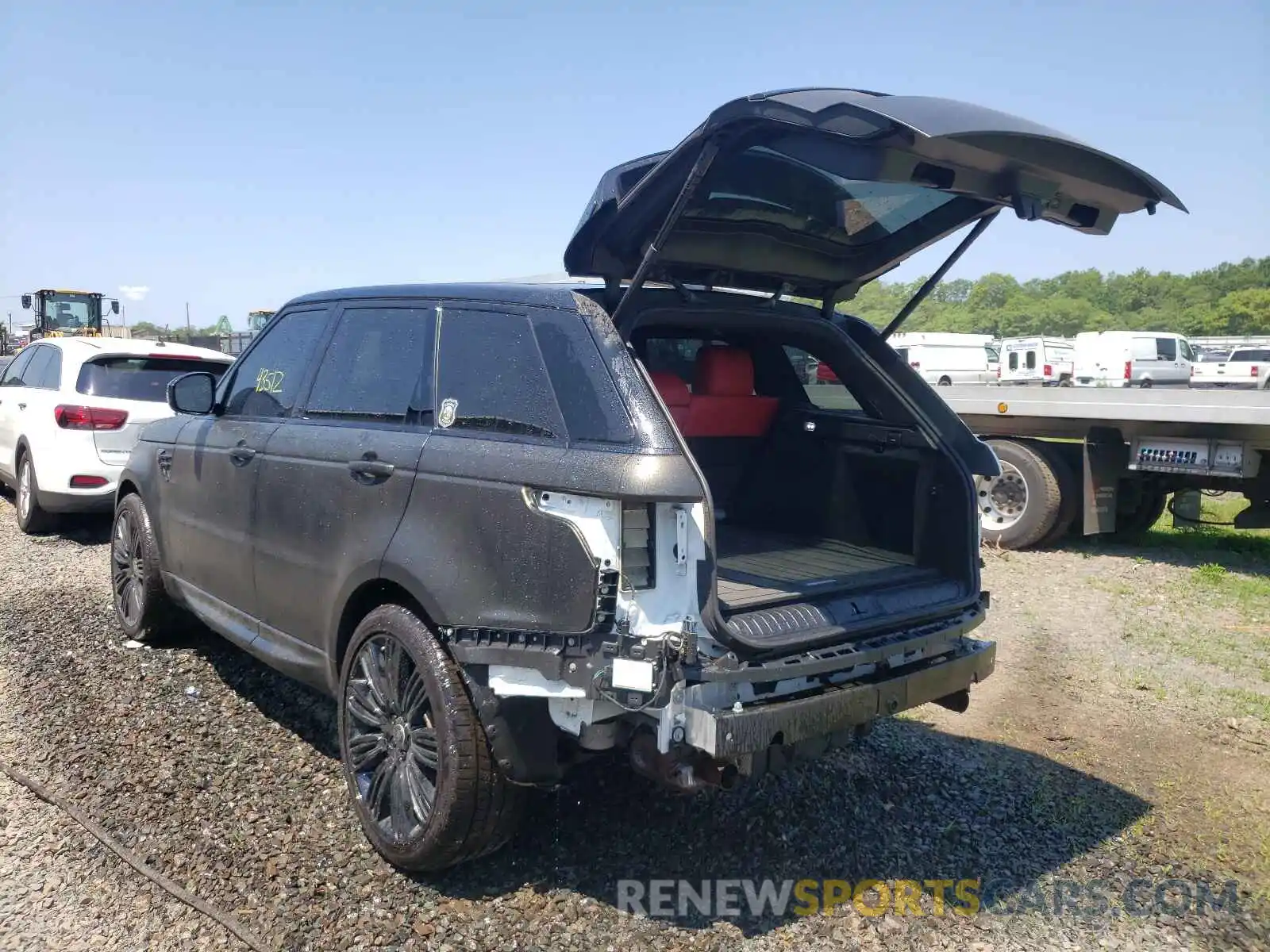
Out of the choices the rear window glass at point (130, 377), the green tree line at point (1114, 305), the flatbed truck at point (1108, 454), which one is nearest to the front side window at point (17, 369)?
the rear window glass at point (130, 377)

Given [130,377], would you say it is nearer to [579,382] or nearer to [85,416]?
[85,416]

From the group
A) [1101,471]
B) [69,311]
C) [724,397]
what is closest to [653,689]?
[724,397]

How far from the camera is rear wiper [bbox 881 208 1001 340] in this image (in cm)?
382

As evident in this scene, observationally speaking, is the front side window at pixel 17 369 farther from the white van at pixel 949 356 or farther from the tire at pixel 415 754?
the white van at pixel 949 356

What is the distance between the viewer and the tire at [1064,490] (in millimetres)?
8719

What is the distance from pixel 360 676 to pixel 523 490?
3.65 ft

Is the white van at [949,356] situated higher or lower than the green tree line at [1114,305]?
lower

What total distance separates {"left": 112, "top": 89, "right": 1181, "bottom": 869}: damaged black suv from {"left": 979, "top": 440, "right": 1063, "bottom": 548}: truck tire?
484 centimetres

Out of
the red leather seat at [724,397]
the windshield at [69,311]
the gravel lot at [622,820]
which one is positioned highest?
the windshield at [69,311]

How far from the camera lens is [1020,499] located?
902 centimetres

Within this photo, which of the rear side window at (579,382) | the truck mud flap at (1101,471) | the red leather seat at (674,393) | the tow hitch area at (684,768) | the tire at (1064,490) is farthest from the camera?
the tire at (1064,490)

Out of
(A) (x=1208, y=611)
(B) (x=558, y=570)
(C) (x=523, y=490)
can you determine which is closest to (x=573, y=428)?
(C) (x=523, y=490)

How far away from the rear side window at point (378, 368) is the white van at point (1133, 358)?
29.1 metres

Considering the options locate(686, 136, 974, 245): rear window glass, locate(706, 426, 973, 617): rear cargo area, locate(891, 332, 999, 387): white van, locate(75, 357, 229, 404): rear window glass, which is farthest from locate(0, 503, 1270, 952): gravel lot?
locate(891, 332, 999, 387): white van
